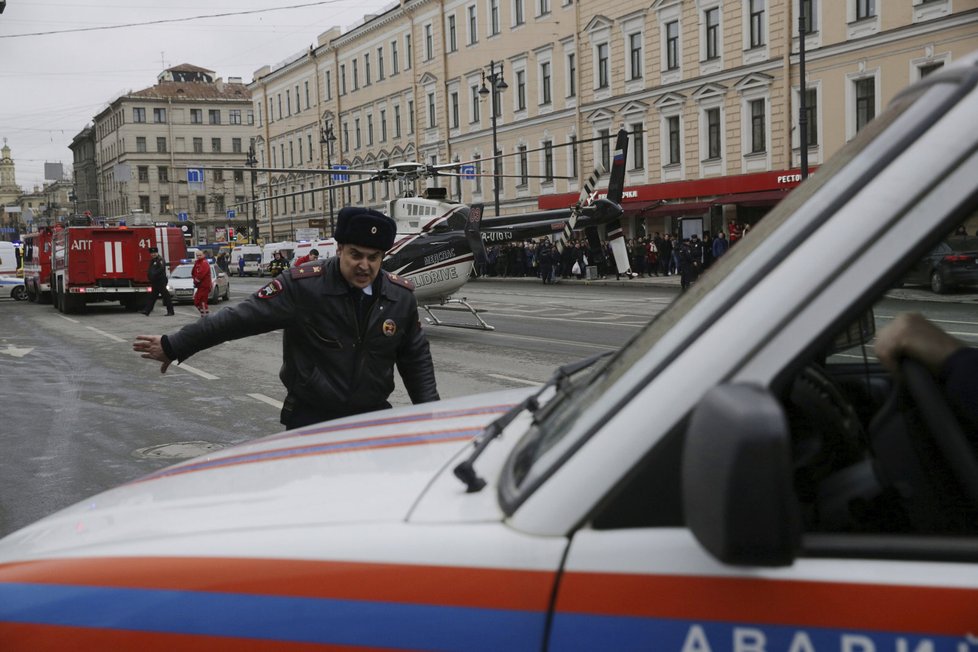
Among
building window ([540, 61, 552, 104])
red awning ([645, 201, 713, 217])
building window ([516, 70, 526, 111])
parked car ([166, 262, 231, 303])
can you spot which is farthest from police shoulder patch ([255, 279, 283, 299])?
building window ([516, 70, 526, 111])

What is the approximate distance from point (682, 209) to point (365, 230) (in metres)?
37.4

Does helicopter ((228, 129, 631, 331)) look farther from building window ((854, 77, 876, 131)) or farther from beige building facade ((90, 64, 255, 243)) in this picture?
beige building facade ((90, 64, 255, 243))

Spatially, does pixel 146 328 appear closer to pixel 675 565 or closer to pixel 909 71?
pixel 909 71

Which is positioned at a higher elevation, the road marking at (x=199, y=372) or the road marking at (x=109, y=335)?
the road marking at (x=199, y=372)

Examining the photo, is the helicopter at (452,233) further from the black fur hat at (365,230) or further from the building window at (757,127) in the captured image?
the black fur hat at (365,230)

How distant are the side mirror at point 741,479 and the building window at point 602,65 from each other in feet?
151

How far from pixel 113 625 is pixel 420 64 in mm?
61838

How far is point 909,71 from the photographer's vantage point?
3009 cm

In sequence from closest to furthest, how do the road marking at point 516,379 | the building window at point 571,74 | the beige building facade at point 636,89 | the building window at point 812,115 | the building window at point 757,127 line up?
the road marking at point 516,379
the beige building facade at point 636,89
the building window at point 812,115
the building window at point 757,127
the building window at point 571,74

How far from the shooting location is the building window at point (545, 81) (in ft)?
164

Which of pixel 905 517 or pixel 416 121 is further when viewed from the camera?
pixel 416 121

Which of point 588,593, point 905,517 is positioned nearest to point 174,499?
point 588,593

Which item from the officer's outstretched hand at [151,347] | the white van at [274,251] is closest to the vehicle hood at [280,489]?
the officer's outstretched hand at [151,347]

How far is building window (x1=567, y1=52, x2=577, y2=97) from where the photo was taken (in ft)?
157
